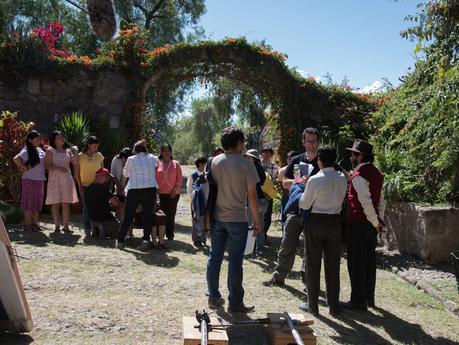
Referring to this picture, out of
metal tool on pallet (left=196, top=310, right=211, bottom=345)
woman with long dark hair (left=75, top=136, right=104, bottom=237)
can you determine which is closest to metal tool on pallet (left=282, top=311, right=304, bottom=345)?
metal tool on pallet (left=196, top=310, right=211, bottom=345)

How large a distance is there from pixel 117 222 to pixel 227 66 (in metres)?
5.99

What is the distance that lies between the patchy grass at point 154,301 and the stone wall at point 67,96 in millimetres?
5353

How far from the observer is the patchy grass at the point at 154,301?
13.8ft

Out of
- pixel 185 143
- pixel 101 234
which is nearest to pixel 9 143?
pixel 101 234

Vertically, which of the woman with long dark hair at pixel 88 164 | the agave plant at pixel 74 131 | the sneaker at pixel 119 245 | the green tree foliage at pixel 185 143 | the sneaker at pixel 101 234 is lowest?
the sneaker at pixel 119 245

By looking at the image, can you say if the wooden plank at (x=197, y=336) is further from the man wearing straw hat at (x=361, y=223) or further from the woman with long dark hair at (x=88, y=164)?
the woman with long dark hair at (x=88, y=164)

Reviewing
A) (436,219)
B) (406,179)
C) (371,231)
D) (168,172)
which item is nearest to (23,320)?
(371,231)

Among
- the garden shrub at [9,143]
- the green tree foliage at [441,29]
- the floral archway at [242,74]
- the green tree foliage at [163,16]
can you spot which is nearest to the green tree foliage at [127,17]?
the green tree foliage at [163,16]

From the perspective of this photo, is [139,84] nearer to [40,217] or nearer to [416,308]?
[40,217]

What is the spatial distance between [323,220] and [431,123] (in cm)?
371

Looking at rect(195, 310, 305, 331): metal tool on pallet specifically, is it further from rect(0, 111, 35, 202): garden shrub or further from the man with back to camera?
rect(0, 111, 35, 202): garden shrub

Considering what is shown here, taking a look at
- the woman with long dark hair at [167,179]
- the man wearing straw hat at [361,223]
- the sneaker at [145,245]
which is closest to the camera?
the man wearing straw hat at [361,223]

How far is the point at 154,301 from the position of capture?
5.02m

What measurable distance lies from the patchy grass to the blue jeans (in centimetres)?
26
